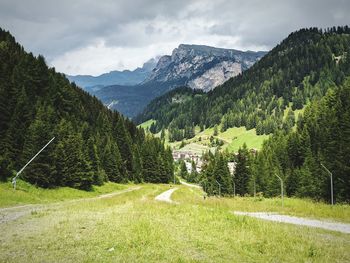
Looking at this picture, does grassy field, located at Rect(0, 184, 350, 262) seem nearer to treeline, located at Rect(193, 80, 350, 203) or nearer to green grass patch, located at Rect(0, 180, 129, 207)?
green grass patch, located at Rect(0, 180, 129, 207)

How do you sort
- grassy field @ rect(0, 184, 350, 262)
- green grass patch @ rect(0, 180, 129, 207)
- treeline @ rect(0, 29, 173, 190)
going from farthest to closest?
treeline @ rect(0, 29, 173, 190)
green grass patch @ rect(0, 180, 129, 207)
grassy field @ rect(0, 184, 350, 262)

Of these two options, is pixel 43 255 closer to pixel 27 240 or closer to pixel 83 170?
pixel 27 240

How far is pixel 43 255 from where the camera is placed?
40.1ft

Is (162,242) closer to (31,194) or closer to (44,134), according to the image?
(31,194)

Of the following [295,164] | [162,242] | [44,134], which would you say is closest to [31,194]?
[44,134]

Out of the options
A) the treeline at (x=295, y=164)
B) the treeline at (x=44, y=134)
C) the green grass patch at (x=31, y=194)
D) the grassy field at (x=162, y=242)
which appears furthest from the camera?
the treeline at (x=295, y=164)

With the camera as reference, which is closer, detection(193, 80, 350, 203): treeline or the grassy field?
the grassy field

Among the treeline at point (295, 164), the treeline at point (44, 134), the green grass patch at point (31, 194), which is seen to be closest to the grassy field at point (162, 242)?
the green grass patch at point (31, 194)

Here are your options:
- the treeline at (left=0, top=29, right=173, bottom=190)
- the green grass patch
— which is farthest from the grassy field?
the treeline at (left=0, top=29, right=173, bottom=190)

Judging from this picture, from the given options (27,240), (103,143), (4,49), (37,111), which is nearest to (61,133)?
(37,111)

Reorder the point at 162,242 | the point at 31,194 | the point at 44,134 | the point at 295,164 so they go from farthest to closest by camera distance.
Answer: the point at 295,164
the point at 44,134
the point at 31,194
the point at 162,242

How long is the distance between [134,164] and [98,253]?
103 meters

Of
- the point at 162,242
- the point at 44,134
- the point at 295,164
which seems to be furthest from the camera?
the point at 295,164

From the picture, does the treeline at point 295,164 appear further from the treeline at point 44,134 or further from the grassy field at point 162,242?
the grassy field at point 162,242
